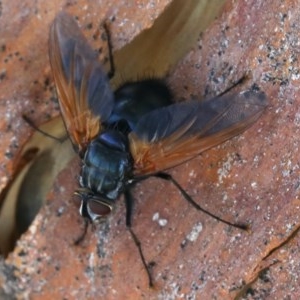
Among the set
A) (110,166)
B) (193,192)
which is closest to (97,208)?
(110,166)

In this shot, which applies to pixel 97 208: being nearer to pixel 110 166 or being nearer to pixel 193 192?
pixel 110 166

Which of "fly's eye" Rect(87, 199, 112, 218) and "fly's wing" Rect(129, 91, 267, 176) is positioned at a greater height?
"fly's wing" Rect(129, 91, 267, 176)

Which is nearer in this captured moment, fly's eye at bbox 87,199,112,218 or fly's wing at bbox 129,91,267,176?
fly's wing at bbox 129,91,267,176

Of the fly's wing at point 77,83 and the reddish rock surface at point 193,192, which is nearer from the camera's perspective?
the reddish rock surface at point 193,192

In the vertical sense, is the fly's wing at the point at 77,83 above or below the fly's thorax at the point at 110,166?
above

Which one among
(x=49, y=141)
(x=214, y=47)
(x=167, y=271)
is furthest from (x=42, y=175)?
(x=214, y=47)
